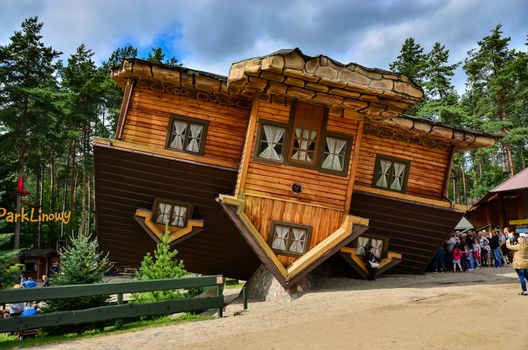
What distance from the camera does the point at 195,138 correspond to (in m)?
12.7

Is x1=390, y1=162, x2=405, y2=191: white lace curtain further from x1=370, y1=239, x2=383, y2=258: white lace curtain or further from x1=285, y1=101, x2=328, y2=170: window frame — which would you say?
x1=285, y1=101, x2=328, y2=170: window frame

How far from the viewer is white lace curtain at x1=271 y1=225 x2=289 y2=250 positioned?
38.1 ft

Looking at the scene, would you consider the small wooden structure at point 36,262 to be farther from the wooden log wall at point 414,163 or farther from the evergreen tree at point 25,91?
the wooden log wall at point 414,163

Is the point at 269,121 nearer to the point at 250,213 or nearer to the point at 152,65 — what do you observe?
the point at 250,213

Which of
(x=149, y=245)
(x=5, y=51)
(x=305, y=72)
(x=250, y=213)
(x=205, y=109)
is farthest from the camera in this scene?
(x=5, y=51)

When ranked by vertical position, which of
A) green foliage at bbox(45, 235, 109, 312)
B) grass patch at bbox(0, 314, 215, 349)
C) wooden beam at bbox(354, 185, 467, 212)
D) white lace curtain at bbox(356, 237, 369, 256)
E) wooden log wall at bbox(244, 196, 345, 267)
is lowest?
grass patch at bbox(0, 314, 215, 349)

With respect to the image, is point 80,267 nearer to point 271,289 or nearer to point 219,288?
point 219,288

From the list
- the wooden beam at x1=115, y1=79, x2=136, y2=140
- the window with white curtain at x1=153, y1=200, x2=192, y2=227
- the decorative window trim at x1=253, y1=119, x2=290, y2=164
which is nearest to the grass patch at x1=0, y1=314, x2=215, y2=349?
the window with white curtain at x1=153, y1=200, x2=192, y2=227

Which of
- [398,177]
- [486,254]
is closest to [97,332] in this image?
[398,177]

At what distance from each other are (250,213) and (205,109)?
13.0 feet

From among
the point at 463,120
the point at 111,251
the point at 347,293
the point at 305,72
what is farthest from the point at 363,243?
the point at 463,120

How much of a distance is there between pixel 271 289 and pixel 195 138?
18.2 feet

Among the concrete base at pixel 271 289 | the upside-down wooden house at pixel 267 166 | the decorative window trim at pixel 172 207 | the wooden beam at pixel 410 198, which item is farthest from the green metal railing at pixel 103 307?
the wooden beam at pixel 410 198

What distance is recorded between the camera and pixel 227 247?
13562 millimetres
